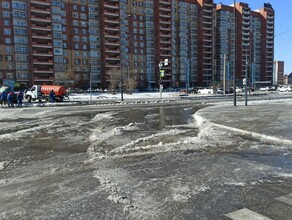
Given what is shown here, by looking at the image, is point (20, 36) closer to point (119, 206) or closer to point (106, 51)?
point (106, 51)

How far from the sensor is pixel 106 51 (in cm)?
10044

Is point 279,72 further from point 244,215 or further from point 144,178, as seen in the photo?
point 244,215

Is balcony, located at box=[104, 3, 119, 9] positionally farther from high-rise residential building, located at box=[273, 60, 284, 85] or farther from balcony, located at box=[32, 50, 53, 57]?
high-rise residential building, located at box=[273, 60, 284, 85]

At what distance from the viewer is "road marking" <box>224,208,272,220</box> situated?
4.14 m

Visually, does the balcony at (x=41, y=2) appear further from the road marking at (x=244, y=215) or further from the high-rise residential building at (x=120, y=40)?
the road marking at (x=244, y=215)

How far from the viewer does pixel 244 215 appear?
4238mm

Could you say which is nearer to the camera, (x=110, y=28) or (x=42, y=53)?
(x=42, y=53)

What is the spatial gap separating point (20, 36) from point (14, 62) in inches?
296

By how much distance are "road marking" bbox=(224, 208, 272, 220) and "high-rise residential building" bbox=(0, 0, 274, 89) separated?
60.2 meters

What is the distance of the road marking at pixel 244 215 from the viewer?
4.14 metres

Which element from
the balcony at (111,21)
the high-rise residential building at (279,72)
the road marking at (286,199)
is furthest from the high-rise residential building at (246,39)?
the road marking at (286,199)

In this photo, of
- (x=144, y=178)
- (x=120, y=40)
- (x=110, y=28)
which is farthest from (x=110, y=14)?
(x=144, y=178)

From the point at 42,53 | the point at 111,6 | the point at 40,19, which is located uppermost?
the point at 111,6

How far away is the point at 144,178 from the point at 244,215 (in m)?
2.29
